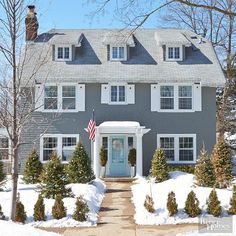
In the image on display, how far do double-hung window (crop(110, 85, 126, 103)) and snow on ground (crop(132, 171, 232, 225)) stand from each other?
5452 mm

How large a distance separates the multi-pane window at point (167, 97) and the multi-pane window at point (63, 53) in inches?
241

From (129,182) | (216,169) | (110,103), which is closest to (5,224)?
(216,169)

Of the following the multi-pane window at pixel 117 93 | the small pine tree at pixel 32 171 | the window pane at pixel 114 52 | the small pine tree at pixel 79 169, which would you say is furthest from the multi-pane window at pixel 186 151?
the small pine tree at pixel 32 171

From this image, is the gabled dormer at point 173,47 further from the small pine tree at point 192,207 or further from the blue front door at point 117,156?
the small pine tree at point 192,207

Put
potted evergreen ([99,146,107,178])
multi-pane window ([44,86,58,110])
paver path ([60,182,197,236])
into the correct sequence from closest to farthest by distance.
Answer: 1. paver path ([60,182,197,236])
2. potted evergreen ([99,146,107,178])
3. multi-pane window ([44,86,58,110])

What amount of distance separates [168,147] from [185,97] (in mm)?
3098

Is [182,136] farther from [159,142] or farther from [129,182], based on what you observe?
[129,182]

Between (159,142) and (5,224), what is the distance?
Answer: 15.6m

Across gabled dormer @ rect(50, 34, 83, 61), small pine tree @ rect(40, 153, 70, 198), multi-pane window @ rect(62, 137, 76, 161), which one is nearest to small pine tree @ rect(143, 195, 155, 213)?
small pine tree @ rect(40, 153, 70, 198)

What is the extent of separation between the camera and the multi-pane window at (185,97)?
22719 millimetres

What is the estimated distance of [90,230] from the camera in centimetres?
1121

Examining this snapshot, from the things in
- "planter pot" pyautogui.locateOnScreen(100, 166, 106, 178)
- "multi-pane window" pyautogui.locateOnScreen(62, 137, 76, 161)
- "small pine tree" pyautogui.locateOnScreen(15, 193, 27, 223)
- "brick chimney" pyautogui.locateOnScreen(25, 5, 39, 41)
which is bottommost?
"small pine tree" pyautogui.locateOnScreen(15, 193, 27, 223)

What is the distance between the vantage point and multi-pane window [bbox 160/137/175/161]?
74.0 feet

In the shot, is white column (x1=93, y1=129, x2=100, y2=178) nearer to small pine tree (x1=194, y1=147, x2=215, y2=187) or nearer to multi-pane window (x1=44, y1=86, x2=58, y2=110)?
multi-pane window (x1=44, y1=86, x2=58, y2=110)
